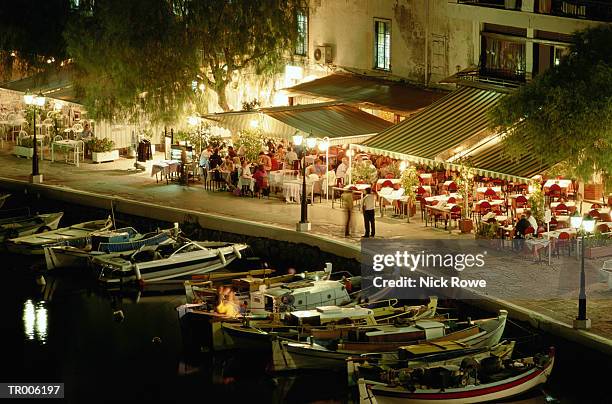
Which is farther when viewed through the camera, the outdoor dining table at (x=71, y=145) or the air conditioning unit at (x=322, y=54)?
the outdoor dining table at (x=71, y=145)

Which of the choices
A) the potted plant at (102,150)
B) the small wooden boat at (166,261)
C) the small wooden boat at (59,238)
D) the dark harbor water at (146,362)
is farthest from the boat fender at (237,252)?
the potted plant at (102,150)

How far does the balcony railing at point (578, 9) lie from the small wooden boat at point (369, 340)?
10.9 metres

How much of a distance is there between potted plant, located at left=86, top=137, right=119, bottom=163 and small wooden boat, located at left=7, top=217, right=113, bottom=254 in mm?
8016

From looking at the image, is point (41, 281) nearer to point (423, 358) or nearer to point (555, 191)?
point (555, 191)

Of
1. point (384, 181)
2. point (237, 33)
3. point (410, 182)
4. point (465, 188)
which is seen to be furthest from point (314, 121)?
point (465, 188)

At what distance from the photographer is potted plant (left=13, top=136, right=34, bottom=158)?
57.2 m

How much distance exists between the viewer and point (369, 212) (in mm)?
41469

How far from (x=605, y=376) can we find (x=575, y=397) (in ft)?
2.86

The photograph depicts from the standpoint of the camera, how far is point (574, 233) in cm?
3909

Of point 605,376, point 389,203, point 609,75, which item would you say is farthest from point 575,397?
point 389,203

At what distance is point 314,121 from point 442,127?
5.12 m

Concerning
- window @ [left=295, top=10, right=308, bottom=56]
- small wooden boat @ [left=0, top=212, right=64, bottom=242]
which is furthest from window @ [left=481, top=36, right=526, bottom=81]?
small wooden boat @ [left=0, top=212, right=64, bottom=242]

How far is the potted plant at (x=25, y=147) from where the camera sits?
57.2 metres

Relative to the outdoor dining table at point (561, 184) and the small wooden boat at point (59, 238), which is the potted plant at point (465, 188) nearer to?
the outdoor dining table at point (561, 184)
